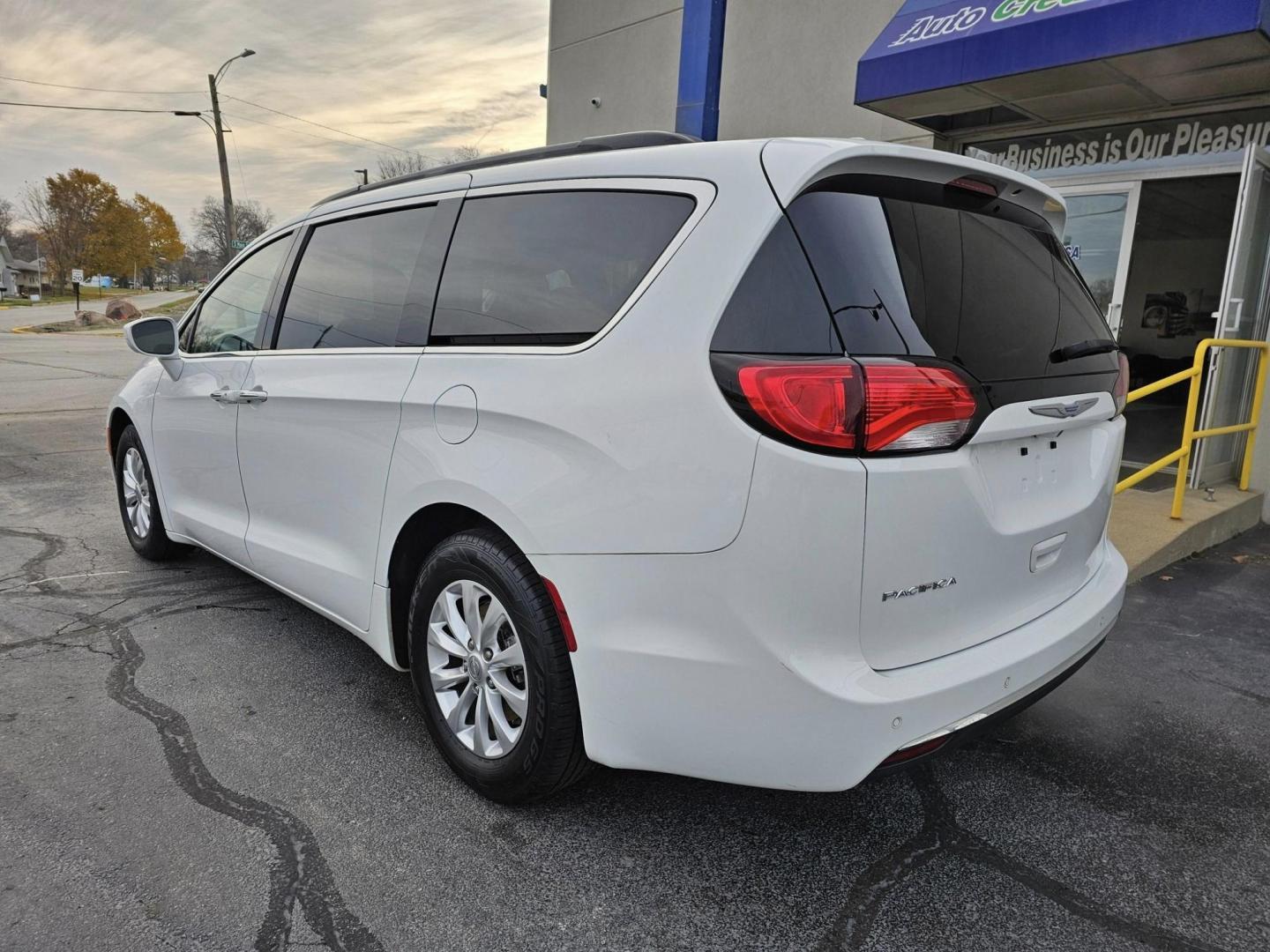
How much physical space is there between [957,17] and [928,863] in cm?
672

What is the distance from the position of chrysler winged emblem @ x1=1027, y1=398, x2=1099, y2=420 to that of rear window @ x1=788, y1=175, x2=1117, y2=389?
86mm

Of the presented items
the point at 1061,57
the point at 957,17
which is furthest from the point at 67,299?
the point at 1061,57

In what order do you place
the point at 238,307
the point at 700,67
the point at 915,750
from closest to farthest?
the point at 915,750
the point at 238,307
the point at 700,67

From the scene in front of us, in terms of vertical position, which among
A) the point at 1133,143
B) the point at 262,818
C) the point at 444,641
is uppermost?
the point at 1133,143

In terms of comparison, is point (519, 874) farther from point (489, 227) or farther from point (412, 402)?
point (489, 227)

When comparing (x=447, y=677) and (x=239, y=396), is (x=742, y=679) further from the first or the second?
(x=239, y=396)

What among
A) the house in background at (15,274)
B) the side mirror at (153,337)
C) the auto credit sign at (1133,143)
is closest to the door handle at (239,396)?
the side mirror at (153,337)

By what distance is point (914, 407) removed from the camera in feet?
6.13

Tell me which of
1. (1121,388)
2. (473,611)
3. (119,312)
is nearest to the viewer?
(473,611)

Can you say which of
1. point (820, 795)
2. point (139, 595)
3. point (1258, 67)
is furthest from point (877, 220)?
point (1258, 67)

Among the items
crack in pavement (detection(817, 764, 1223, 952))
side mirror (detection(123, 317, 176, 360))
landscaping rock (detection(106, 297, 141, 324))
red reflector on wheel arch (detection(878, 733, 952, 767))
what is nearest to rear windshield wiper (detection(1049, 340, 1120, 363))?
red reflector on wheel arch (detection(878, 733, 952, 767))

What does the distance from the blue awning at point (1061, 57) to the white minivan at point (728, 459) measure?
13.3 feet

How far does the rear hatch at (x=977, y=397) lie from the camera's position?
1886 mm

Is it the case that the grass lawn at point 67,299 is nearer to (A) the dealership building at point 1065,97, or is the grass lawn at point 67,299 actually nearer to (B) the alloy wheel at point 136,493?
(A) the dealership building at point 1065,97
